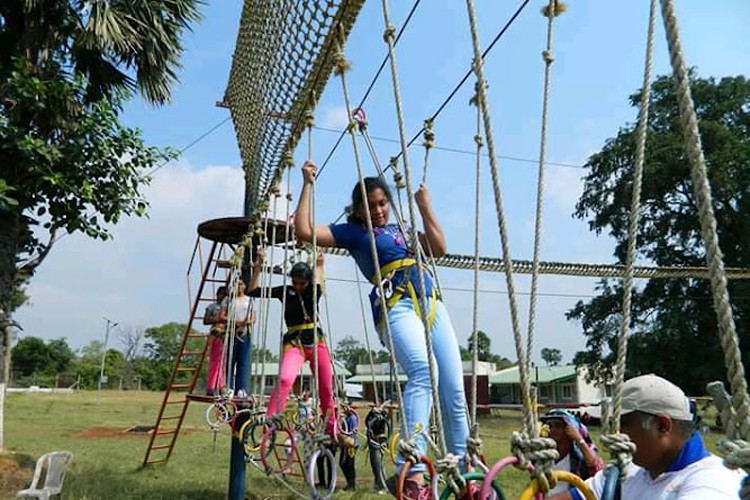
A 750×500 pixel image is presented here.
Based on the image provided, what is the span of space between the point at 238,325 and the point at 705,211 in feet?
17.0

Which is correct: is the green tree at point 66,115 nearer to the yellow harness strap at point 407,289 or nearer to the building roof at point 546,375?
the yellow harness strap at point 407,289

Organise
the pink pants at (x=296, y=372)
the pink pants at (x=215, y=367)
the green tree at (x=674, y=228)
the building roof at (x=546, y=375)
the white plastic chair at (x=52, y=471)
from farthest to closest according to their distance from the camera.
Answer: the building roof at (x=546, y=375) < the green tree at (x=674, y=228) < the pink pants at (x=215, y=367) < the white plastic chair at (x=52, y=471) < the pink pants at (x=296, y=372)

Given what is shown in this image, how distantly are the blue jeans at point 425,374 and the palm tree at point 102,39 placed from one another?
14.8 feet

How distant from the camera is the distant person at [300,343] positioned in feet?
12.1

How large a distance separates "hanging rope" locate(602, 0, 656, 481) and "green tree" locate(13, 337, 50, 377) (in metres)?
53.3

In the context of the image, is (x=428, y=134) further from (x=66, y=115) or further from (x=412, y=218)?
(x=66, y=115)

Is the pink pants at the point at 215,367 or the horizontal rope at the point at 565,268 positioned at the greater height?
the horizontal rope at the point at 565,268

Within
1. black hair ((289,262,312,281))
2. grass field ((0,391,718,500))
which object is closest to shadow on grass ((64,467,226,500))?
grass field ((0,391,718,500))

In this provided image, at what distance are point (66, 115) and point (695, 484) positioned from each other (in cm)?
517

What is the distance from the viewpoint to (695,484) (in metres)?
1.37

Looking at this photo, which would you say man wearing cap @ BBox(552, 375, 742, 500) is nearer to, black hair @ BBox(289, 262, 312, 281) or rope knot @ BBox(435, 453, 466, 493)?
rope knot @ BBox(435, 453, 466, 493)

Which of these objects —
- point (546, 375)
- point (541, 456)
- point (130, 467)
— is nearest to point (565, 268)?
point (130, 467)

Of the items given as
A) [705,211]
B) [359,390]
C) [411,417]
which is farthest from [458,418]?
[359,390]

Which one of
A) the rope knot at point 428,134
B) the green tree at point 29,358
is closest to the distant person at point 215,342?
the rope knot at point 428,134
